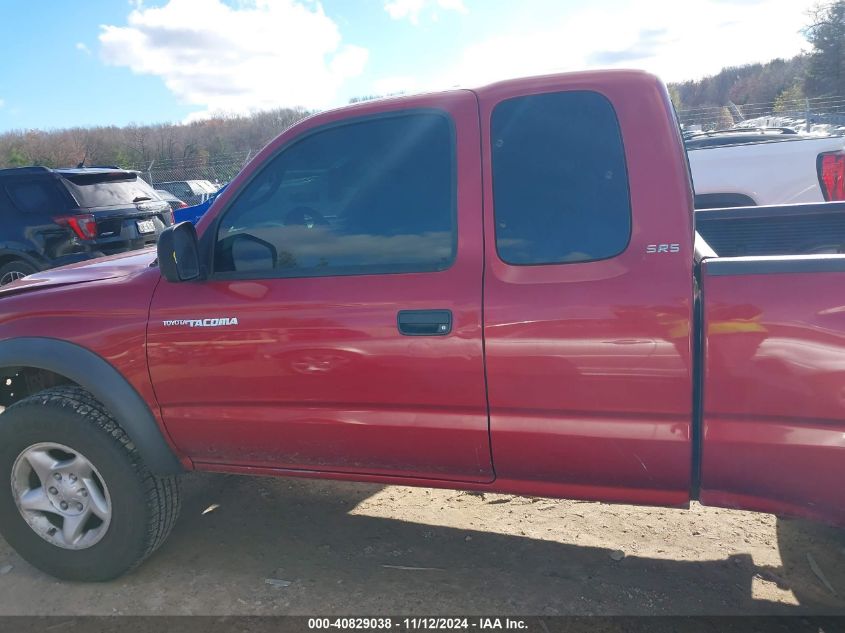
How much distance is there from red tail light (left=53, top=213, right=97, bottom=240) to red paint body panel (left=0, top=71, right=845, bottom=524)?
5262 millimetres

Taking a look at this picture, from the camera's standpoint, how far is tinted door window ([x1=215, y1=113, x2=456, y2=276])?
8.46 feet

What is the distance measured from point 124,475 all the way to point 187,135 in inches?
1470

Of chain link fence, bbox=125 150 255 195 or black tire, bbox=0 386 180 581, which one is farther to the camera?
chain link fence, bbox=125 150 255 195

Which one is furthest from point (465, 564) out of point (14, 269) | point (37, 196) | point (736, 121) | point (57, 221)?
point (736, 121)

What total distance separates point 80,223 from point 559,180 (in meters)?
6.82

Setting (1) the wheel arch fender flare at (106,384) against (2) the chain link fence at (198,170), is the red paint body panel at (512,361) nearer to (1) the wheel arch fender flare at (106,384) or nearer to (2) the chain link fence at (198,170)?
(1) the wheel arch fender flare at (106,384)

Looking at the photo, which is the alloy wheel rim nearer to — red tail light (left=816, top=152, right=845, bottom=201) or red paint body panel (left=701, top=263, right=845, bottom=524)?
red paint body panel (left=701, top=263, right=845, bottom=524)

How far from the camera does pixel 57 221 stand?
7727 millimetres

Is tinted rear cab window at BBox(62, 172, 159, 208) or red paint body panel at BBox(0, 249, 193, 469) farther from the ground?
tinted rear cab window at BBox(62, 172, 159, 208)

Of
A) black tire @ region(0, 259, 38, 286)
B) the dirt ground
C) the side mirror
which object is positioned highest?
the side mirror

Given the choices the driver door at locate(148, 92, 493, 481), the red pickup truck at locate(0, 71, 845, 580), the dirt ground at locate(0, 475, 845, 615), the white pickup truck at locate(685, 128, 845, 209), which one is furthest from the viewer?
the white pickup truck at locate(685, 128, 845, 209)

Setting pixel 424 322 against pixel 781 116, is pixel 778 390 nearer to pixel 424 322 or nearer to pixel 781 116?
pixel 424 322

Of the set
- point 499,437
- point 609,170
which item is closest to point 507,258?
point 609,170

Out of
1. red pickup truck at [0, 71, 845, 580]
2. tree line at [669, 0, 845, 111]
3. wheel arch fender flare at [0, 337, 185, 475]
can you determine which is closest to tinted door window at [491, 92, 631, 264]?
red pickup truck at [0, 71, 845, 580]
